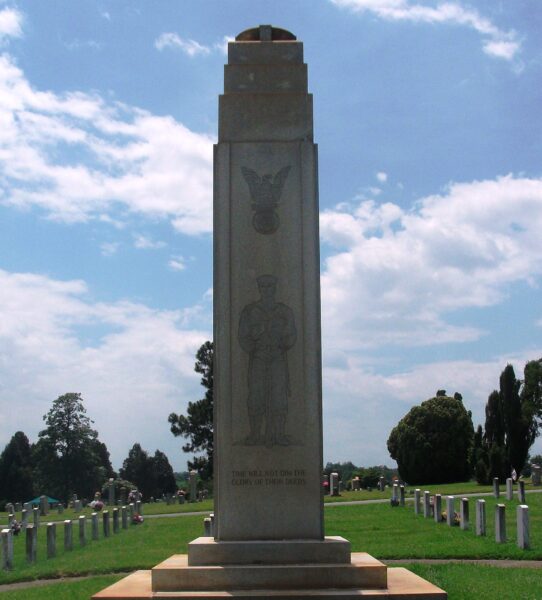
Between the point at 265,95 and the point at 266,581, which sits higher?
the point at 265,95

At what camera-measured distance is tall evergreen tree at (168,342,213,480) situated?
54.1 m

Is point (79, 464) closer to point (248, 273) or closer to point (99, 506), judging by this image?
point (99, 506)

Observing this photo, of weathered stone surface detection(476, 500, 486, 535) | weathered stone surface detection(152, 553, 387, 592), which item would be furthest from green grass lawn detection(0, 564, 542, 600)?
weathered stone surface detection(476, 500, 486, 535)

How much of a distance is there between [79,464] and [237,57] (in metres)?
65.5

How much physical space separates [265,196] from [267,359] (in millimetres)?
2145

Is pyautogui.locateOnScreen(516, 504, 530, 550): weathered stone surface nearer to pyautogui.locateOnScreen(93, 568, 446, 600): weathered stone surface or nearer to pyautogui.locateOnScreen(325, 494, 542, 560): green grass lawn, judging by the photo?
pyautogui.locateOnScreen(325, 494, 542, 560): green grass lawn

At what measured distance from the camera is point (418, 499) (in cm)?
2650

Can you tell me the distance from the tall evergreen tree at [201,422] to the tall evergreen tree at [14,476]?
2588 centimetres

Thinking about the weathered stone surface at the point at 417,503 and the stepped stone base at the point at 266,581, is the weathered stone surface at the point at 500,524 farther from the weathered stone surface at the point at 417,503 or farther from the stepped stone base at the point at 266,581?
the stepped stone base at the point at 266,581

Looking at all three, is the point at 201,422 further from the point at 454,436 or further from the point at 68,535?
the point at 68,535

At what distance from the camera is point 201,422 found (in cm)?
5466

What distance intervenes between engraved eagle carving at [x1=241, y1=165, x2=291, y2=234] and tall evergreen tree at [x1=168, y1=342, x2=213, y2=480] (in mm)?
44071

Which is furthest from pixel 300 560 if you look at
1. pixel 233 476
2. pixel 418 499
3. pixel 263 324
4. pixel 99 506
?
pixel 99 506

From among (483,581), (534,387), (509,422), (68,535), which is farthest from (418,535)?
(534,387)
